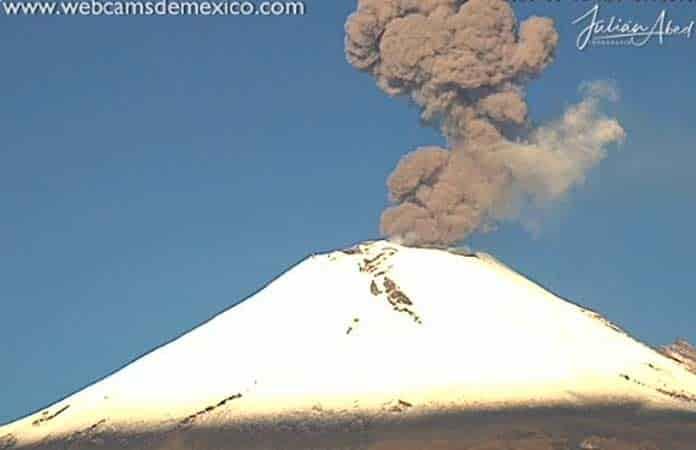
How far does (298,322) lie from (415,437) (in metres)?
34.1

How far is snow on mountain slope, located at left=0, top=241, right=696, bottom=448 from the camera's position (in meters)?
133

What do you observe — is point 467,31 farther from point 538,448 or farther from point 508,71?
point 538,448

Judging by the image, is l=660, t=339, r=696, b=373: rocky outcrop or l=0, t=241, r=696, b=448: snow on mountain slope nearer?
l=0, t=241, r=696, b=448: snow on mountain slope

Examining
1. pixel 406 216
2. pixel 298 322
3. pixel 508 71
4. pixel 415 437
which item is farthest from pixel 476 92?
pixel 415 437

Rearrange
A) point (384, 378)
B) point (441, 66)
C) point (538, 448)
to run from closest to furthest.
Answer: point (538, 448)
point (384, 378)
point (441, 66)

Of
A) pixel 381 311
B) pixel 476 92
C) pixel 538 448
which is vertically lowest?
pixel 538 448

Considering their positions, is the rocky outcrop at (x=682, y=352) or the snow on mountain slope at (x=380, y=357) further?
the rocky outcrop at (x=682, y=352)

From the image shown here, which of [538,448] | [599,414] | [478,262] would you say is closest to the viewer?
[538,448]

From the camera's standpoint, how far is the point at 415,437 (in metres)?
120

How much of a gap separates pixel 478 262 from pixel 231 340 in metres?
24.4

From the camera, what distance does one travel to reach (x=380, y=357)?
142125mm

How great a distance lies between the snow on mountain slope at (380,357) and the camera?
133250 millimetres

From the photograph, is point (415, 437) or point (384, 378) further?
point (384, 378)

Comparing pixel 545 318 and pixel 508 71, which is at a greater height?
pixel 508 71
